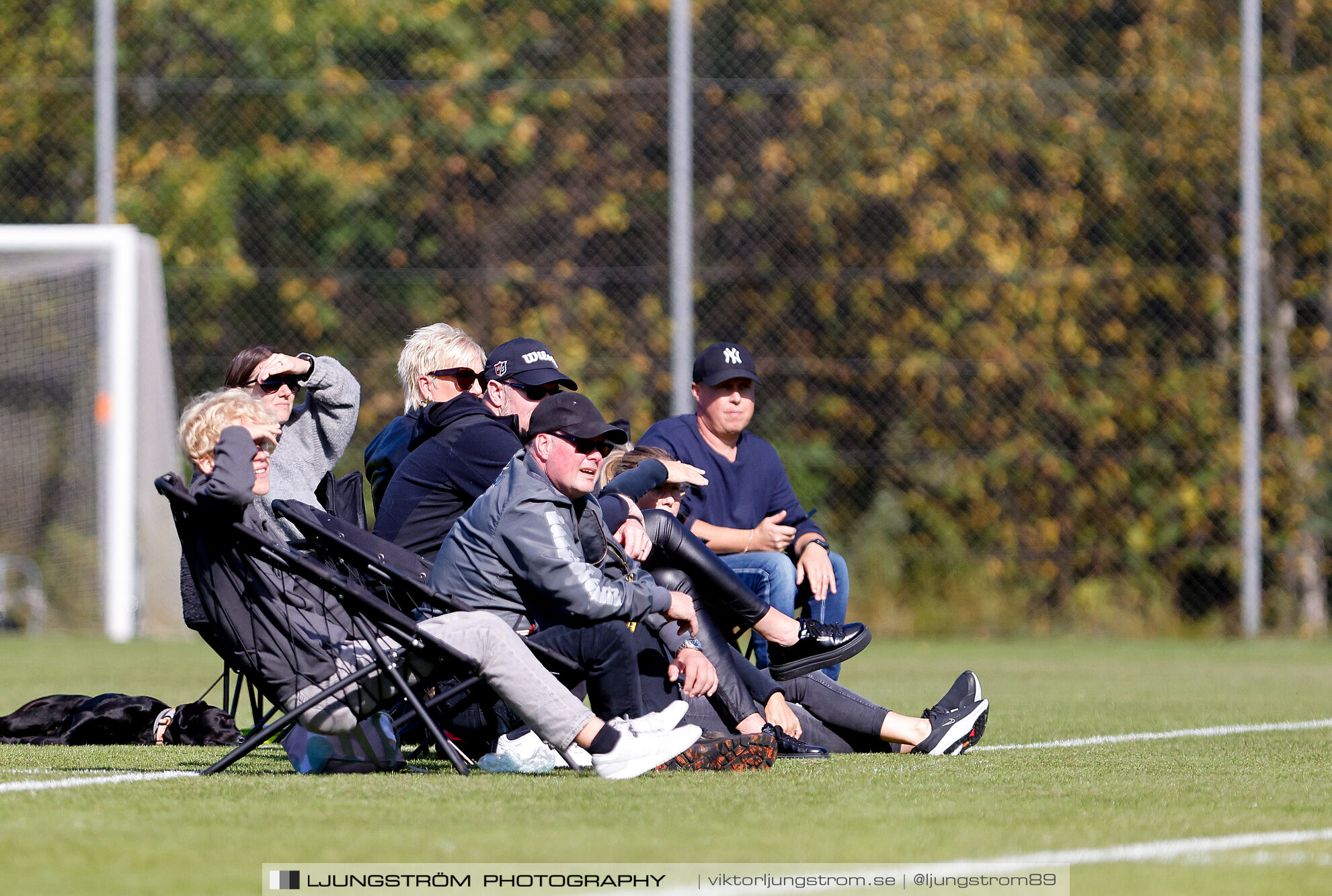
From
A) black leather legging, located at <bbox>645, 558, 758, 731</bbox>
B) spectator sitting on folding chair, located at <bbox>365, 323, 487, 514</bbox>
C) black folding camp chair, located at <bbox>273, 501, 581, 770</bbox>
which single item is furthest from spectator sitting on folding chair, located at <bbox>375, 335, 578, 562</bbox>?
black leather legging, located at <bbox>645, 558, 758, 731</bbox>

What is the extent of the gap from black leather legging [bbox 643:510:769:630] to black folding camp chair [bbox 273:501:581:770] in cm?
65

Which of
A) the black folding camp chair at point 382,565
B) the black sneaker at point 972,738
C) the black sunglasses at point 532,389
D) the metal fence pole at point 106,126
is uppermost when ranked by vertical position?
the metal fence pole at point 106,126

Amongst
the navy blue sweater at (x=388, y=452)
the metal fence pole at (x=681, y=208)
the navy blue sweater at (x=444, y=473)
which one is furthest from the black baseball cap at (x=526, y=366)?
the metal fence pole at (x=681, y=208)

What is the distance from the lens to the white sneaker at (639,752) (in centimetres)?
451

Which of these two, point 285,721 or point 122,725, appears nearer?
point 285,721

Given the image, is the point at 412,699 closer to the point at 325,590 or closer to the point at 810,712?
the point at 325,590

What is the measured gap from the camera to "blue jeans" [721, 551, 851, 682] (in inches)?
251

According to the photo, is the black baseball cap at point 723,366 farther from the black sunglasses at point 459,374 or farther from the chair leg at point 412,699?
the chair leg at point 412,699

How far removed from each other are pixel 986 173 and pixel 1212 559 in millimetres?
3315

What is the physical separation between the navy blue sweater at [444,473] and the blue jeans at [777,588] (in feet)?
3.93

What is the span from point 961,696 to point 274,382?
7.77 feet

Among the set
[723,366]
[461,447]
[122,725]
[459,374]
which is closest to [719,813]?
[461,447]

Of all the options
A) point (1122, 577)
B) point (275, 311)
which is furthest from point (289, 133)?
point (1122, 577)

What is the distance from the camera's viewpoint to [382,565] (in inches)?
186
